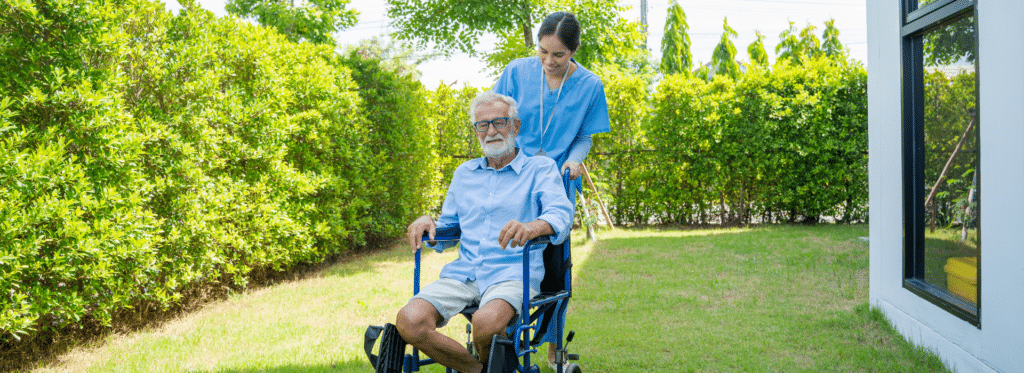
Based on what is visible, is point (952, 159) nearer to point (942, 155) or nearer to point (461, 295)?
point (942, 155)

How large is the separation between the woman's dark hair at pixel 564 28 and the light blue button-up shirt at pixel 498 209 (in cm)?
61

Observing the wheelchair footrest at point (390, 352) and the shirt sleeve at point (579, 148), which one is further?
the shirt sleeve at point (579, 148)

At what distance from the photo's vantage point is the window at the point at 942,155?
9.94 feet

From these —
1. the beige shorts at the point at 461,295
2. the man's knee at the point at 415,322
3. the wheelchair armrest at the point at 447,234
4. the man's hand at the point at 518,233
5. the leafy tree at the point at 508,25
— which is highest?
the leafy tree at the point at 508,25

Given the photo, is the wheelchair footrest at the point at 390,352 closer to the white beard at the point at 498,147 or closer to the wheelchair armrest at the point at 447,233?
the wheelchair armrest at the point at 447,233

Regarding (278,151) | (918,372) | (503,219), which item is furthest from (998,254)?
(278,151)

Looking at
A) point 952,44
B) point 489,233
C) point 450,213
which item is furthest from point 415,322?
point 952,44

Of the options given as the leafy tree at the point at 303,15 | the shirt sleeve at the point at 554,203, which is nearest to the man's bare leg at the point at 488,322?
the shirt sleeve at the point at 554,203

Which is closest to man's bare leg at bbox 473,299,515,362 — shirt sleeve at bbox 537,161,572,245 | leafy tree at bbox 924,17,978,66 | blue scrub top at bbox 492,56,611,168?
shirt sleeve at bbox 537,161,572,245

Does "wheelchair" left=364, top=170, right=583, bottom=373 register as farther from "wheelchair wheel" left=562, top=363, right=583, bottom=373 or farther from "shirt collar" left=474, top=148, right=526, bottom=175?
"shirt collar" left=474, top=148, right=526, bottom=175

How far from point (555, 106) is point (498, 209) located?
0.84 m

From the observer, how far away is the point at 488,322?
2.23m

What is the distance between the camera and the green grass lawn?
3451 millimetres

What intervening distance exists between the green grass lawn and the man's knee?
49.0 inches
